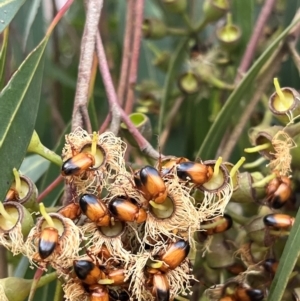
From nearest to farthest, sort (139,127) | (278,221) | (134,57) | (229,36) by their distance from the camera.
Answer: (278,221) < (139,127) < (134,57) < (229,36)

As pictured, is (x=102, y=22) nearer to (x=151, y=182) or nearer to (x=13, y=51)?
(x=13, y=51)

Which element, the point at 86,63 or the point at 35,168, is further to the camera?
the point at 35,168

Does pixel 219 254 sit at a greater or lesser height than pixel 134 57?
lesser

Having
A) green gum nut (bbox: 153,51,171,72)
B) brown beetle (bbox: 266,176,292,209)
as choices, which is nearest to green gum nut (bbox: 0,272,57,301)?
brown beetle (bbox: 266,176,292,209)

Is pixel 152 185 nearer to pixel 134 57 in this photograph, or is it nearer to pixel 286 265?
pixel 286 265

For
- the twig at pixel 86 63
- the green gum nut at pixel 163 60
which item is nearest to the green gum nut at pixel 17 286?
the twig at pixel 86 63

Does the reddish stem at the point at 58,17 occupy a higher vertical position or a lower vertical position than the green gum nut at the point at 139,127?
higher

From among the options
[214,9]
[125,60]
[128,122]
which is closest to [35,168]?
[125,60]

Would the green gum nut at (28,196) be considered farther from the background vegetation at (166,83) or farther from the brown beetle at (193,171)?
the brown beetle at (193,171)
